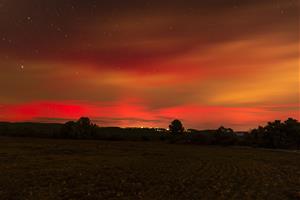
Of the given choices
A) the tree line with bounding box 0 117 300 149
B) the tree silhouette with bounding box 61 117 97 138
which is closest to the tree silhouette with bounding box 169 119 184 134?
the tree line with bounding box 0 117 300 149

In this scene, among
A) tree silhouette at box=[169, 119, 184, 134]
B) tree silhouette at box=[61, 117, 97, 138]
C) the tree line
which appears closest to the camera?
the tree line

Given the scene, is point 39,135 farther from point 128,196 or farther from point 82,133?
point 128,196

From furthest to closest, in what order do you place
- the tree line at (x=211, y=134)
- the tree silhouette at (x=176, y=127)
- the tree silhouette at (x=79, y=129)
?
1. the tree silhouette at (x=176, y=127)
2. the tree silhouette at (x=79, y=129)
3. the tree line at (x=211, y=134)

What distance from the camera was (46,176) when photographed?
1517 inches

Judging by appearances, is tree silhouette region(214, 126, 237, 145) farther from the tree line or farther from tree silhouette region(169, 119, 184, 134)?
tree silhouette region(169, 119, 184, 134)

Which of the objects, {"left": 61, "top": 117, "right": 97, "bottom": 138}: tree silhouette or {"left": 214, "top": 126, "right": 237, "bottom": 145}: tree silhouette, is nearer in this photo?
{"left": 214, "top": 126, "right": 237, "bottom": 145}: tree silhouette

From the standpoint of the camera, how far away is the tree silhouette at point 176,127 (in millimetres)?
190500

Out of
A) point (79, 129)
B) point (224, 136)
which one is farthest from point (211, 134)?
point (79, 129)

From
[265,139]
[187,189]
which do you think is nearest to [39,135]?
[265,139]

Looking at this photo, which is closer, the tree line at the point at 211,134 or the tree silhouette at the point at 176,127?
the tree line at the point at 211,134

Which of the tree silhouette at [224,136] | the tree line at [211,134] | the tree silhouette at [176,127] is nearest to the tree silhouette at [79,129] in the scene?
the tree line at [211,134]

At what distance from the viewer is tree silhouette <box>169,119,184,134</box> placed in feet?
625

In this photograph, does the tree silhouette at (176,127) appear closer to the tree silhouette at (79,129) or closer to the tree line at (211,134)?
the tree line at (211,134)

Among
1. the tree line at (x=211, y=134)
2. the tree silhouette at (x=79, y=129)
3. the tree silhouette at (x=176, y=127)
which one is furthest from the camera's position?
the tree silhouette at (x=176, y=127)
